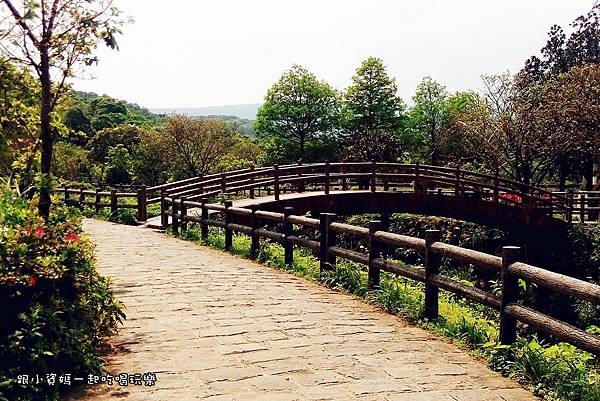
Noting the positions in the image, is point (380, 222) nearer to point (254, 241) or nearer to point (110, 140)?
point (254, 241)

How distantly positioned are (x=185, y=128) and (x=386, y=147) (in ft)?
39.3

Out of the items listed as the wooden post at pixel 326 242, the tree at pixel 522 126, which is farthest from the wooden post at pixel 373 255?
the tree at pixel 522 126

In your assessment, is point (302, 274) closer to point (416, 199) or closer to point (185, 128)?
point (416, 199)

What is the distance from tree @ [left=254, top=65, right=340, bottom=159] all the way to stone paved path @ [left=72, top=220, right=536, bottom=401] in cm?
3867

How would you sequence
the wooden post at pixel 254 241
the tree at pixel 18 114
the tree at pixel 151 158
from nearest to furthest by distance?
1. the tree at pixel 18 114
2. the wooden post at pixel 254 241
3. the tree at pixel 151 158

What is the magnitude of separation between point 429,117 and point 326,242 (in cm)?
4177

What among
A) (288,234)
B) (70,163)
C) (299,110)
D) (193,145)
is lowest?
(288,234)

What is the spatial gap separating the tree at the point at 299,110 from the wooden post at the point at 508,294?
4119 centimetres

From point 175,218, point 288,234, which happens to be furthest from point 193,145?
point 288,234

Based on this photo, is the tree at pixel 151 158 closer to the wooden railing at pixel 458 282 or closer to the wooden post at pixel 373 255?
the wooden railing at pixel 458 282

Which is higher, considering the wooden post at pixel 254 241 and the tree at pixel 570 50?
the tree at pixel 570 50

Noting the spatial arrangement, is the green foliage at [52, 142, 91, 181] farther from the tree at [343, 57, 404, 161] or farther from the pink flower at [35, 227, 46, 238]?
the pink flower at [35, 227, 46, 238]

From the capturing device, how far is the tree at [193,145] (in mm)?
37281

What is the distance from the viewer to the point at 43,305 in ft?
14.8
